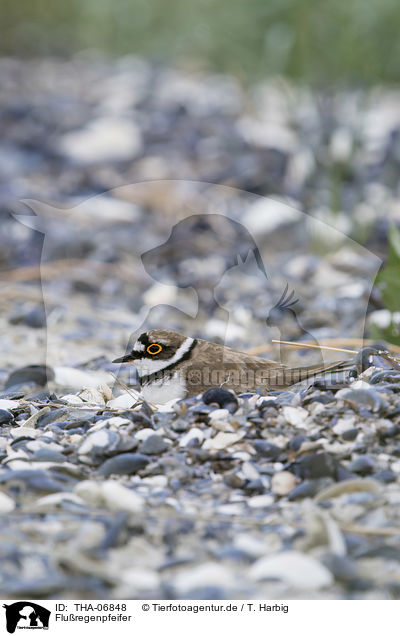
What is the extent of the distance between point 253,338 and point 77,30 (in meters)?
6.21

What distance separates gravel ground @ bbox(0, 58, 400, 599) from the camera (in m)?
1.61

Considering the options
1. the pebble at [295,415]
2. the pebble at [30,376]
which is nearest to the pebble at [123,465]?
the pebble at [295,415]

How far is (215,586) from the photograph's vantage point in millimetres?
1512

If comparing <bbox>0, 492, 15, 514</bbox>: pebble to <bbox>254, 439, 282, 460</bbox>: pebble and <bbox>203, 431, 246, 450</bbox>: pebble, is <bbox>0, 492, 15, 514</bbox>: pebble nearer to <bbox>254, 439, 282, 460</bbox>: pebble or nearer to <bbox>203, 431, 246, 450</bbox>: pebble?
<bbox>203, 431, 246, 450</bbox>: pebble

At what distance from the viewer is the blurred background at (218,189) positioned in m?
3.80

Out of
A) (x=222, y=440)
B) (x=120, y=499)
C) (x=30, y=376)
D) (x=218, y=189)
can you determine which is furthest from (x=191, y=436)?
(x=218, y=189)

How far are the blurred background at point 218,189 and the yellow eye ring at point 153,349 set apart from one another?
2.65ft

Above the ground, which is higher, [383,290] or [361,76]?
[361,76]

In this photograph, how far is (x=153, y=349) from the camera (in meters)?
2.31

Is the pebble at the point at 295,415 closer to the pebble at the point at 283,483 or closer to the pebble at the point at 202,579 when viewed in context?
the pebble at the point at 283,483
